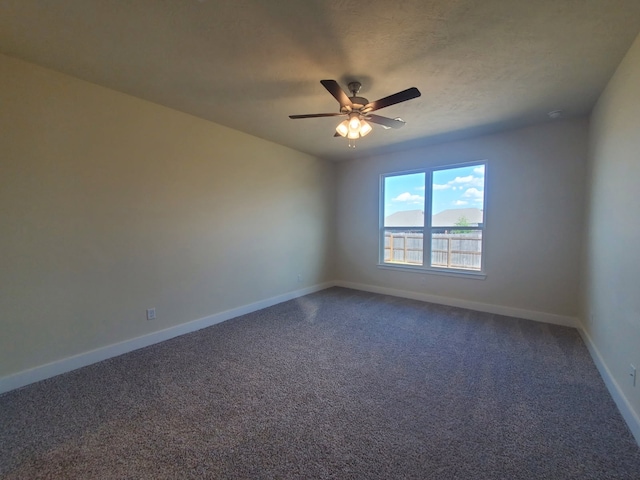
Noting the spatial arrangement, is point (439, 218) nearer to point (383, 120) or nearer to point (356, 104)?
point (383, 120)

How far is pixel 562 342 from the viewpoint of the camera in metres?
2.89

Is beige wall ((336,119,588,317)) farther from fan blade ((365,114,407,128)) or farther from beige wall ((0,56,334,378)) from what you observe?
beige wall ((0,56,334,378))

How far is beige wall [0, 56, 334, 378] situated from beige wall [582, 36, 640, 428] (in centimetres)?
378

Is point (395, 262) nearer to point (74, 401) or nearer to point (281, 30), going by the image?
point (281, 30)

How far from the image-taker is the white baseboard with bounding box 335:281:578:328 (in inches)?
135

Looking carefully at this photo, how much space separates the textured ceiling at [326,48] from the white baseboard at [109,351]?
2.50 metres

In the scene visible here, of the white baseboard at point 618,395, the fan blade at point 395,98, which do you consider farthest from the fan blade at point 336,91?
the white baseboard at point 618,395

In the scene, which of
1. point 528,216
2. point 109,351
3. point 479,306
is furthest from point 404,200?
point 109,351

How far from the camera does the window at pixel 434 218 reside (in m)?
4.07

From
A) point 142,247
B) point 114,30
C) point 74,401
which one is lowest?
point 74,401

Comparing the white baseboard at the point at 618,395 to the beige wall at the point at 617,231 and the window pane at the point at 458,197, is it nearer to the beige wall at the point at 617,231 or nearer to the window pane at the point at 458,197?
the beige wall at the point at 617,231

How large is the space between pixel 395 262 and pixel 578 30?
3625 mm

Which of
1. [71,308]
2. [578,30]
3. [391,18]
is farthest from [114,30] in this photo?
[578,30]

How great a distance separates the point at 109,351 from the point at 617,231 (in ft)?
15.0
